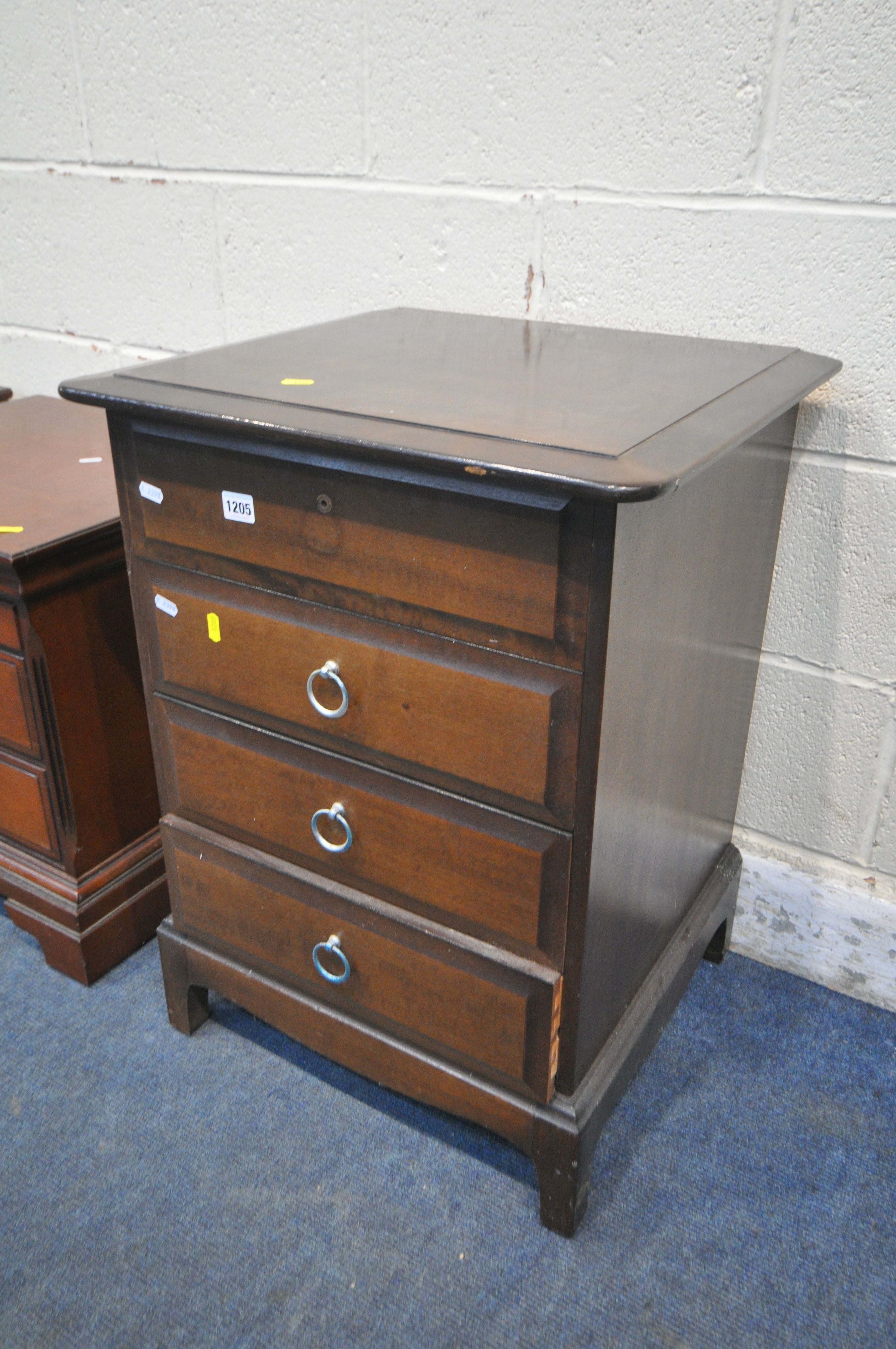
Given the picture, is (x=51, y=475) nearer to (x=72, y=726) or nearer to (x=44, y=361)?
(x=72, y=726)

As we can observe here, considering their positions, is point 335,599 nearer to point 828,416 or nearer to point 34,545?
point 34,545

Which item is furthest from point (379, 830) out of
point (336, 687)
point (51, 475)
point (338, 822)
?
point (51, 475)

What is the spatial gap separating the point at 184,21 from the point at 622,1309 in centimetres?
177

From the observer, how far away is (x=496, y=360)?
1.09m

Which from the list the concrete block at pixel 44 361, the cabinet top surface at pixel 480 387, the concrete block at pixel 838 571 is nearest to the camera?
the cabinet top surface at pixel 480 387

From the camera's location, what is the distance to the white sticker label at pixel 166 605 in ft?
3.46

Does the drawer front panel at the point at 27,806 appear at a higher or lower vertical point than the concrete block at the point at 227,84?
lower

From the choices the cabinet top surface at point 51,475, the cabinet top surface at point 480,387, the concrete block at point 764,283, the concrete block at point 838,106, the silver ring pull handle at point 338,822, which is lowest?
the silver ring pull handle at point 338,822

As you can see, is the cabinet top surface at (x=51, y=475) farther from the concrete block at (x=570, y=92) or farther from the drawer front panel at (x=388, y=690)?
the concrete block at (x=570, y=92)

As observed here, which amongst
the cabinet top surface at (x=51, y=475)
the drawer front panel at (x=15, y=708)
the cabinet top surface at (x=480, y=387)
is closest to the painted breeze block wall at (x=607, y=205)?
the cabinet top surface at (x=480, y=387)

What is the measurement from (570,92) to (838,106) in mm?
319

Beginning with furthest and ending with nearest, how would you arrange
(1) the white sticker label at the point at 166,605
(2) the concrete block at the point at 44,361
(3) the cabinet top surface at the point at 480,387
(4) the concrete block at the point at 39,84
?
(2) the concrete block at the point at 44,361, (4) the concrete block at the point at 39,84, (1) the white sticker label at the point at 166,605, (3) the cabinet top surface at the point at 480,387

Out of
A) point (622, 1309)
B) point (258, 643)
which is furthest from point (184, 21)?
point (622, 1309)

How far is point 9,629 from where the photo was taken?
123 centimetres
